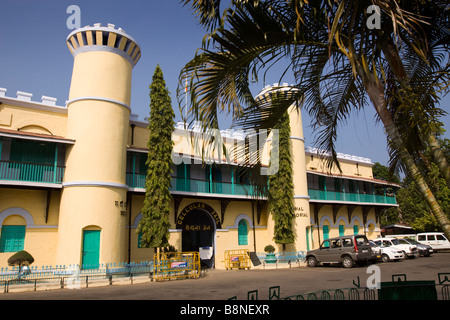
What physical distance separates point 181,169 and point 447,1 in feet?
55.7

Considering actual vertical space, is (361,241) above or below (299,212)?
below

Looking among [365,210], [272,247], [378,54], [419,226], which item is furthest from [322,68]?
[419,226]

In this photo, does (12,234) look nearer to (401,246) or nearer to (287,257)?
(287,257)

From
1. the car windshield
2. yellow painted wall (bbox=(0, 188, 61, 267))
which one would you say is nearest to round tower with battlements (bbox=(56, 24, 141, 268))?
yellow painted wall (bbox=(0, 188, 61, 267))

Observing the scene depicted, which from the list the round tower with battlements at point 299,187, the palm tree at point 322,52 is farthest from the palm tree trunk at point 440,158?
the round tower with battlements at point 299,187

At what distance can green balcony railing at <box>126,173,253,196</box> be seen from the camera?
17.6 m

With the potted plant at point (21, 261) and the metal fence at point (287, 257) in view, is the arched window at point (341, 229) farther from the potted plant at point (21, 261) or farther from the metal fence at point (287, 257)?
the potted plant at point (21, 261)

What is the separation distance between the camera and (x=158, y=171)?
16.3 metres

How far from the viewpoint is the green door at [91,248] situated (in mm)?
14703

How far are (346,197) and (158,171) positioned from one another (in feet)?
58.9

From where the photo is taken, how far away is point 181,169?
20000mm

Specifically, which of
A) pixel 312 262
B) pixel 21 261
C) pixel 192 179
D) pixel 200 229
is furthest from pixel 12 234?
pixel 312 262

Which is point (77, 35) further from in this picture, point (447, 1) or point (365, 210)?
point (365, 210)

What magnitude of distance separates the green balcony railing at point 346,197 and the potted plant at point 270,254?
19.2 ft
